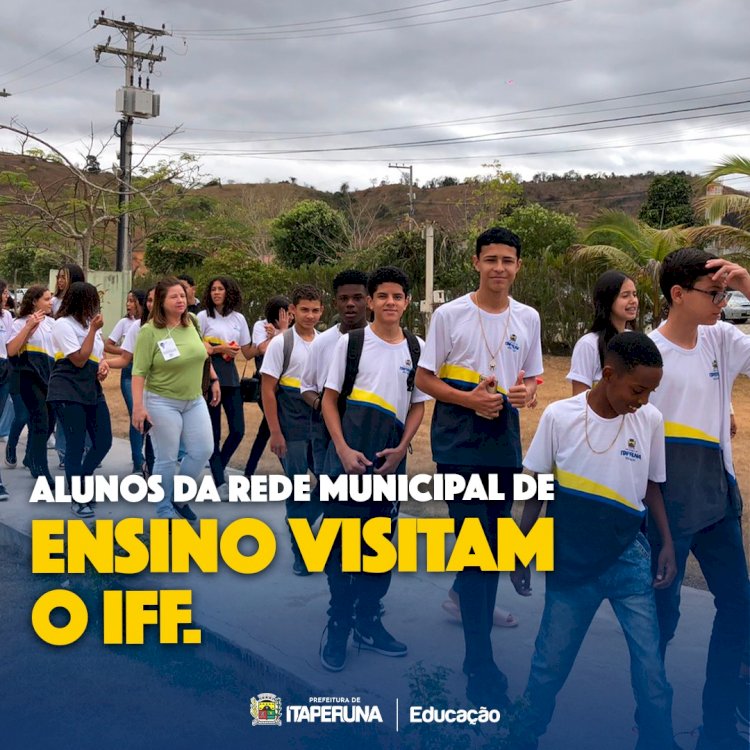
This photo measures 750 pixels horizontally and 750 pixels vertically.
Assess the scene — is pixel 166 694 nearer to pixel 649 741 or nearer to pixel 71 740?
pixel 71 740

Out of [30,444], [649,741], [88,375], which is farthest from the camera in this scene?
[30,444]

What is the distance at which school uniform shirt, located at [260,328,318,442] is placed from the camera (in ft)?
19.0

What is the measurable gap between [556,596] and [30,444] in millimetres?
5840

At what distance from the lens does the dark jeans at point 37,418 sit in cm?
752

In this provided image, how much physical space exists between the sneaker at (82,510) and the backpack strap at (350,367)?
3.04 metres

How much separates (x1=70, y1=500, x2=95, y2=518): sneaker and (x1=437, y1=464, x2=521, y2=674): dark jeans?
134 inches

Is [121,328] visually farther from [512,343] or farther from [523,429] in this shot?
[512,343]

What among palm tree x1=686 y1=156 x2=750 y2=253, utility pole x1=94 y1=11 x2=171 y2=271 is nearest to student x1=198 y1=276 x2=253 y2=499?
palm tree x1=686 y1=156 x2=750 y2=253

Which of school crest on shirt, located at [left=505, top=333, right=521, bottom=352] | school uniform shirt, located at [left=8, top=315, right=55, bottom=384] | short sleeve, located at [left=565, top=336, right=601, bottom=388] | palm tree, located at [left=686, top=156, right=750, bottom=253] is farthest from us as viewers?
palm tree, located at [left=686, top=156, right=750, bottom=253]

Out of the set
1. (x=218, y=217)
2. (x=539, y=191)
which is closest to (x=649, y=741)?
(x=218, y=217)

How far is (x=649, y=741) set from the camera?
2924 millimetres

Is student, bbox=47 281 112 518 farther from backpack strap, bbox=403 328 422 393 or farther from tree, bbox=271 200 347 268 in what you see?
tree, bbox=271 200 347 268

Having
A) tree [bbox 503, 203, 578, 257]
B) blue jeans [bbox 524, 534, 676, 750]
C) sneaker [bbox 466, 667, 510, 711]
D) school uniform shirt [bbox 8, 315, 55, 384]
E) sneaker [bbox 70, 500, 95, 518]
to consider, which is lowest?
sneaker [bbox 466, 667, 510, 711]

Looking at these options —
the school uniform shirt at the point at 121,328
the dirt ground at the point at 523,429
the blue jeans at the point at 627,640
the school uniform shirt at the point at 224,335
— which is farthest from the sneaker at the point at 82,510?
the blue jeans at the point at 627,640
